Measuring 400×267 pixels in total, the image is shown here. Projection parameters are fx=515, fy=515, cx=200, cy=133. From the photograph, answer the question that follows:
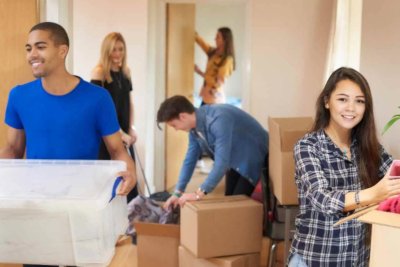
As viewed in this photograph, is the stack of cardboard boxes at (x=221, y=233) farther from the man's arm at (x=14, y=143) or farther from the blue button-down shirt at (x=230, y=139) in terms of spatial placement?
the man's arm at (x=14, y=143)

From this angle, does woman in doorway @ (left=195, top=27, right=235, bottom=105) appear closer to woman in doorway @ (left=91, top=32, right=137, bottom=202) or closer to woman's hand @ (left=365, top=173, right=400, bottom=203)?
woman in doorway @ (left=91, top=32, right=137, bottom=202)

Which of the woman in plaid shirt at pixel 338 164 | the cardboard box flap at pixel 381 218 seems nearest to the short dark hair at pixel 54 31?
the woman in plaid shirt at pixel 338 164

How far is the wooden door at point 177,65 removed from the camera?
197 inches

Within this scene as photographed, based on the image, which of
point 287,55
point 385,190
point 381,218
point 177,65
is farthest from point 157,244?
point 177,65

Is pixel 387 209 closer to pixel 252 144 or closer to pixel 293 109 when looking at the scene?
pixel 252 144

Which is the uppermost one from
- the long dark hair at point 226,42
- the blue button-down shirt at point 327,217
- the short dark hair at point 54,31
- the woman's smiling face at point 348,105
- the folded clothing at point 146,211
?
the long dark hair at point 226,42

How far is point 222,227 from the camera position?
2.50 meters

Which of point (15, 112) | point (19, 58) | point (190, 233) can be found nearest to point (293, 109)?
point (190, 233)

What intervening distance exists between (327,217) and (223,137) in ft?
3.95

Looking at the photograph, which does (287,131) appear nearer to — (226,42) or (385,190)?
(385,190)

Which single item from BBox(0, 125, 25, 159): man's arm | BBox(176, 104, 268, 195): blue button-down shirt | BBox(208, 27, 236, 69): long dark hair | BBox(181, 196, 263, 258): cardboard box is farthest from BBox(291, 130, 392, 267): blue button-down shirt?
BBox(208, 27, 236, 69): long dark hair

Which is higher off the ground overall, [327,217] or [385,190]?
[385,190]

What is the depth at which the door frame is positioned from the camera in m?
4.57

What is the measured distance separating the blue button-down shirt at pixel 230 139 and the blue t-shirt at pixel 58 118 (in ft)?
3.20
